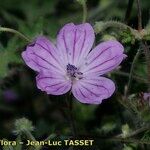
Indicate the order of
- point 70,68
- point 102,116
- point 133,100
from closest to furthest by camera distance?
point 133,100 → point 70,68 → point 102,116

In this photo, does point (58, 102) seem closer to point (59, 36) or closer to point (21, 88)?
point (59, 36)

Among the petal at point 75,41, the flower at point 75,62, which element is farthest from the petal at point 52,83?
the petal at point 75,41

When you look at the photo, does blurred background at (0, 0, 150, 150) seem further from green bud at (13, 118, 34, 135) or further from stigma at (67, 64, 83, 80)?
green bud at (13, 118, 34, 135)

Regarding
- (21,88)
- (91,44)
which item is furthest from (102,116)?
(91,44)

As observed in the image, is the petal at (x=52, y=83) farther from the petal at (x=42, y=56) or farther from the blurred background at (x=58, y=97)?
the blurred background at (x=58, y=97)

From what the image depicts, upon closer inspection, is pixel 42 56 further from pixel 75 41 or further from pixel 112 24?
pixel 112 24

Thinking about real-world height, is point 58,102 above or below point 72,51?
below

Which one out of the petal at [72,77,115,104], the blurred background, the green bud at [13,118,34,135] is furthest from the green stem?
the green bud at [13,118,34,135]
